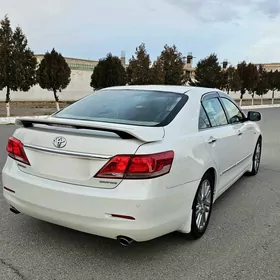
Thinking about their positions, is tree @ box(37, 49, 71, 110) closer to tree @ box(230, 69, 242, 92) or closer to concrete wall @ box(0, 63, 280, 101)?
concrete wall @ box(0, 63, 280, 101)

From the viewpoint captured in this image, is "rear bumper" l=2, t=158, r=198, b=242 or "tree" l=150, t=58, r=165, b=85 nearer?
→ "rear bumper" l=2, t=158, r=198, b=242

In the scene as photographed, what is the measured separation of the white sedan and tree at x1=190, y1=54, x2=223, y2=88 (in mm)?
23857

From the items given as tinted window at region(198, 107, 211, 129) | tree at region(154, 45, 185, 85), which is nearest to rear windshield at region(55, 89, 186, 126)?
tinted window at region(198, 107, 211, 129)

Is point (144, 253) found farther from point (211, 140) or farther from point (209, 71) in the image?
point (209, 71)

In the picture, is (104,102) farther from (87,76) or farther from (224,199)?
(87,76)

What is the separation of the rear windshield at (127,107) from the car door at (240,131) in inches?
49.8

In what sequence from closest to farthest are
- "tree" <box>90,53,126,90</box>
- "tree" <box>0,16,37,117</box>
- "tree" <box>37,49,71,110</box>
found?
1. "tree" <box>0,16,37,117</box>
2. "tree" <box>37,49,71,110</box>
3. "tree" <box>90,53,126,90</box>

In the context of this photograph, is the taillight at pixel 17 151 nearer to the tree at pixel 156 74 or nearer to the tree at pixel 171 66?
the tree at pixel 156 74

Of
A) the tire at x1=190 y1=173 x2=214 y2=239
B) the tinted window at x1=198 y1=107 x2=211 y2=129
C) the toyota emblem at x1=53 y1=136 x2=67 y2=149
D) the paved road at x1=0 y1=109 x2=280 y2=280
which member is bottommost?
the paved road at x1=0 y1=109 x2=280 y2=280

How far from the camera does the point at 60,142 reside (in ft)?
9.42

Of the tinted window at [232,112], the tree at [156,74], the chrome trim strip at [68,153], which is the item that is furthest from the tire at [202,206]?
the tree at [156,74]

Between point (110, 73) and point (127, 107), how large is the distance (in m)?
18.2

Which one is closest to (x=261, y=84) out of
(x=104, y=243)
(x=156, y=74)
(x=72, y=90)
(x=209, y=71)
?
(x=209, y=71)

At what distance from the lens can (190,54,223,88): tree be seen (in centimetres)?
2670
